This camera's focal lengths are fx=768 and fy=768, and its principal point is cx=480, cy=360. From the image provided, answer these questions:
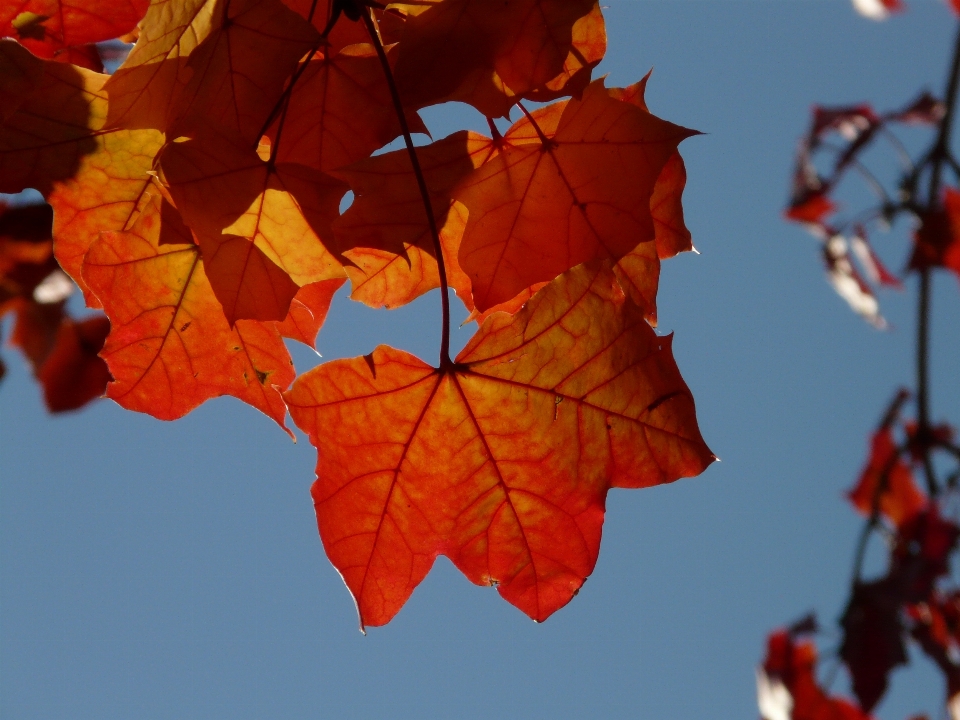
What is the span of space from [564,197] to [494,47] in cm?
18

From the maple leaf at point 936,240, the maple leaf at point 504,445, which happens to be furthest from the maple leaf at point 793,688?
the maple leaf at point 504,445

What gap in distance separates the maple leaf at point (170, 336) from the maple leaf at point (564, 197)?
0.85 ft

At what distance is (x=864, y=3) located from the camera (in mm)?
2184

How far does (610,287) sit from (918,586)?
147cm

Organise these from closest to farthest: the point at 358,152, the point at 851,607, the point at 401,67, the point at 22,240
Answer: the point at 401,67 < the point at 358,152 < the point at 22,240 < the point at 851,607

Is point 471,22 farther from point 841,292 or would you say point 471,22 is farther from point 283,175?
point 841,292

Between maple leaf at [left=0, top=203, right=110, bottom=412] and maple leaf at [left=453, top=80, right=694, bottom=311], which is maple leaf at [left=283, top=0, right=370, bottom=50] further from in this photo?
maple leaf at [left=0, top=203, right=110, bottom=412]

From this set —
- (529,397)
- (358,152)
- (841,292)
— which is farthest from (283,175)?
(841,292)

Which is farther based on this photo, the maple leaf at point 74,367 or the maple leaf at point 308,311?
the maple leaf at point 74,367

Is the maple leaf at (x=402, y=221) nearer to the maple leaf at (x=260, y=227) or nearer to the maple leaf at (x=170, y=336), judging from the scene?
the maple leaf at (x=260, y=227)

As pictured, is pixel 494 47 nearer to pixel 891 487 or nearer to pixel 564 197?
pixel 564 197

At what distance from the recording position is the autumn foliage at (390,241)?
73 cm

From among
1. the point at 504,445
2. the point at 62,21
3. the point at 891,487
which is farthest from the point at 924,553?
the point at 62,21

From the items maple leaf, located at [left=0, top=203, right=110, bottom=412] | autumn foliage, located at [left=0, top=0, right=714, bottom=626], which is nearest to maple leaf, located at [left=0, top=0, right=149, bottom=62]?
autumn foliage, located at [left=0, top=0, right=714, bottom=626]
